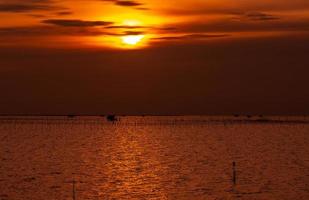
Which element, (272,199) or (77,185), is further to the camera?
(77,185)

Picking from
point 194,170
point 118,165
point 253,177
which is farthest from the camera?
point 118,165

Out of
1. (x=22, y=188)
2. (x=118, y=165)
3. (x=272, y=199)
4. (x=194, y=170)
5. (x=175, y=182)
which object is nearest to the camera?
(x=272, y=199)

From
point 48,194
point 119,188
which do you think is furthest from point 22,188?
point 119,188

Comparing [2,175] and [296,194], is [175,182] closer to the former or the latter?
[296,194]

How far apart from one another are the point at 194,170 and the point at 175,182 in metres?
14.2

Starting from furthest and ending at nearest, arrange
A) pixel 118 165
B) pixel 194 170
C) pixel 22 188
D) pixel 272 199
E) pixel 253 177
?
pixel 118 165 < pixel 194 170 < pixel 253 177 < pixel 22 188 < pixel 272 199

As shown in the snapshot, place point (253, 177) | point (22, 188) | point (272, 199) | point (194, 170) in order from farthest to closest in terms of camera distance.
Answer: point (194, 170)
point (253, 177)
point (22, 188)
point (272, 199)

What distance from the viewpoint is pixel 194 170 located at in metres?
83.9

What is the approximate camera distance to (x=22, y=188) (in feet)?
211

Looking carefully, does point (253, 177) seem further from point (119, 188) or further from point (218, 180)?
point (119, 188)

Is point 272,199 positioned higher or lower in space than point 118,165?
lower

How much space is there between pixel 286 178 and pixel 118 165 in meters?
26.3

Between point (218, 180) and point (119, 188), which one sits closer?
point (119, 188)

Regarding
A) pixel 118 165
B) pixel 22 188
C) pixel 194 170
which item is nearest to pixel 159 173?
pixel 194 170
